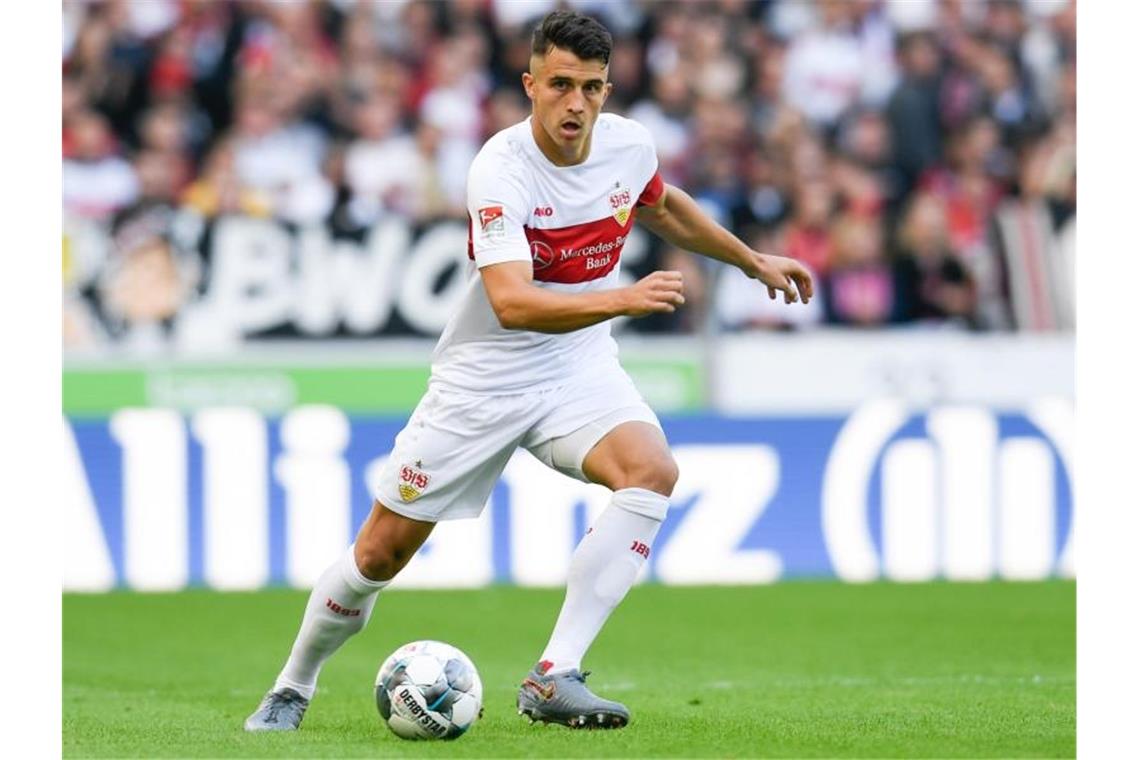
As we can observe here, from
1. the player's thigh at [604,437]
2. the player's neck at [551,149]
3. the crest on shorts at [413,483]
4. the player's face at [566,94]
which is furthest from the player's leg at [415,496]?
the player's face at [566,94]

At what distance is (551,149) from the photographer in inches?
260

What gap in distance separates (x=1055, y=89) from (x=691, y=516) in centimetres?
664

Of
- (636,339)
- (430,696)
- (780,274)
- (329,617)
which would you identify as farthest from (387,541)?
(636,339)

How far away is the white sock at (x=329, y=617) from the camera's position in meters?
6.75

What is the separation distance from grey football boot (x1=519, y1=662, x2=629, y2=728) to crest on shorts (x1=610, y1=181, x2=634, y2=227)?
149 cm

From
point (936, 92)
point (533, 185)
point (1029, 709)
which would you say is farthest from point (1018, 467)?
point (533, 185)

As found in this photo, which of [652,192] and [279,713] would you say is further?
[652,192]

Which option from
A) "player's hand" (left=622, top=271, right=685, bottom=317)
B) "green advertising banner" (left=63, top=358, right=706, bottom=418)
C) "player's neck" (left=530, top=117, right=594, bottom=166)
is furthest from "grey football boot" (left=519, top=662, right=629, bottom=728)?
"green advertising banner" (left=63, top=358, right=706, bottom=418)

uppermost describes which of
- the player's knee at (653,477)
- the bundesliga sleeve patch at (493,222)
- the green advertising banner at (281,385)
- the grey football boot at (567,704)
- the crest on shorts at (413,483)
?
the bundesliga sleeve patch at (493,222)

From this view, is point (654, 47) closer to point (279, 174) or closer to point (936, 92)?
point (936, 92)

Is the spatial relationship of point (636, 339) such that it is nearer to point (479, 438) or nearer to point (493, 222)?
point (479, 438)

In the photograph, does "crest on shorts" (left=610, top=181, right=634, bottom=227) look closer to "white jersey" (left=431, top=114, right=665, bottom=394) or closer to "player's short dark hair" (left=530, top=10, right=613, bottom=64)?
"white jersey" (left=431, top=114, right=665, bottom=394)

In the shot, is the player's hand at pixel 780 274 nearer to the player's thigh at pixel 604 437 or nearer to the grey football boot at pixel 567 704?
the player's thigh at pixel 604 437

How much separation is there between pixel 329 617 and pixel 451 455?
688 millimetres
